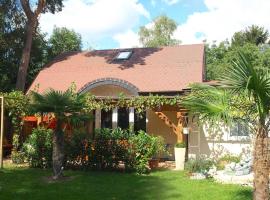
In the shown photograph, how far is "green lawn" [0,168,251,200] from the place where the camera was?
10.0 meters

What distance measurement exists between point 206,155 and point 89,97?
5.41 meters

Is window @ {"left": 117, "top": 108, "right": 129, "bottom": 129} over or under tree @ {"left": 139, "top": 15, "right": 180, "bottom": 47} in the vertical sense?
under

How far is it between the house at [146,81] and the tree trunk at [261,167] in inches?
313

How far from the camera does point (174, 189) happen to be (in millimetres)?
10914

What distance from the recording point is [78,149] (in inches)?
557

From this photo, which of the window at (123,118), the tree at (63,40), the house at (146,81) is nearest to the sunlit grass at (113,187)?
the house at (146,81)

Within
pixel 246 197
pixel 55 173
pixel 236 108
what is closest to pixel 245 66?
pixel 236 108

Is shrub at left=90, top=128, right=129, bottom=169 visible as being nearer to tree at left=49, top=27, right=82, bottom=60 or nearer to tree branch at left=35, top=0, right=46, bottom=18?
tree branch at left=35, top=0, right=46, bottom=18

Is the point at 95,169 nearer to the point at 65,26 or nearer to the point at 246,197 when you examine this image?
the point at 246,197

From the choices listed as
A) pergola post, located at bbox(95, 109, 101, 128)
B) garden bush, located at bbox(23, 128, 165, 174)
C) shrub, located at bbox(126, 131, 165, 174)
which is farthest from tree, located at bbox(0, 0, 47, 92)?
shrub, located at bbox(126, 131, 165, 174)

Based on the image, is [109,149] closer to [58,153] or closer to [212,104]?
[58,153]

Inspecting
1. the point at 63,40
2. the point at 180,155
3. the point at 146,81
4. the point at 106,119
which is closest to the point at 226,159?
the point at 180,155

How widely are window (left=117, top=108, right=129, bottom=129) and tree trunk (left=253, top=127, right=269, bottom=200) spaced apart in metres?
12.4

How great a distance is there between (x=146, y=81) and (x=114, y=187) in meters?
9.17
